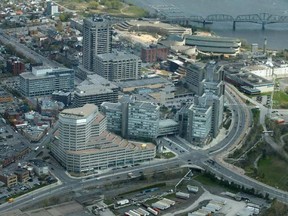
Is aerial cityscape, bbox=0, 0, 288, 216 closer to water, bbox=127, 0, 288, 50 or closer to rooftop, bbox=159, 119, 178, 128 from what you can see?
rooftop, bbox=159, 119, 178, 128

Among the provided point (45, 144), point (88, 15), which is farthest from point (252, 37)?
point (45, 144)

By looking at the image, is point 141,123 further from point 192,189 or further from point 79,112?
point 192,189

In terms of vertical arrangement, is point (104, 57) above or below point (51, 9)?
above

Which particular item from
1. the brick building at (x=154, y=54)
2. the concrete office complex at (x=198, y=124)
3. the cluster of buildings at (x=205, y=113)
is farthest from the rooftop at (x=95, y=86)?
the brick building at (x=154, y=54)

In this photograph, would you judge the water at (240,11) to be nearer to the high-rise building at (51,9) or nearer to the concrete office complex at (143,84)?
the high-rise building at (51,9)

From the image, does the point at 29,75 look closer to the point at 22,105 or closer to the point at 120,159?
the point at 22,105

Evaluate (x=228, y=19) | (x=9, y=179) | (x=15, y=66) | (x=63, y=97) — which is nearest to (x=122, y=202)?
(x=9, y=179)
